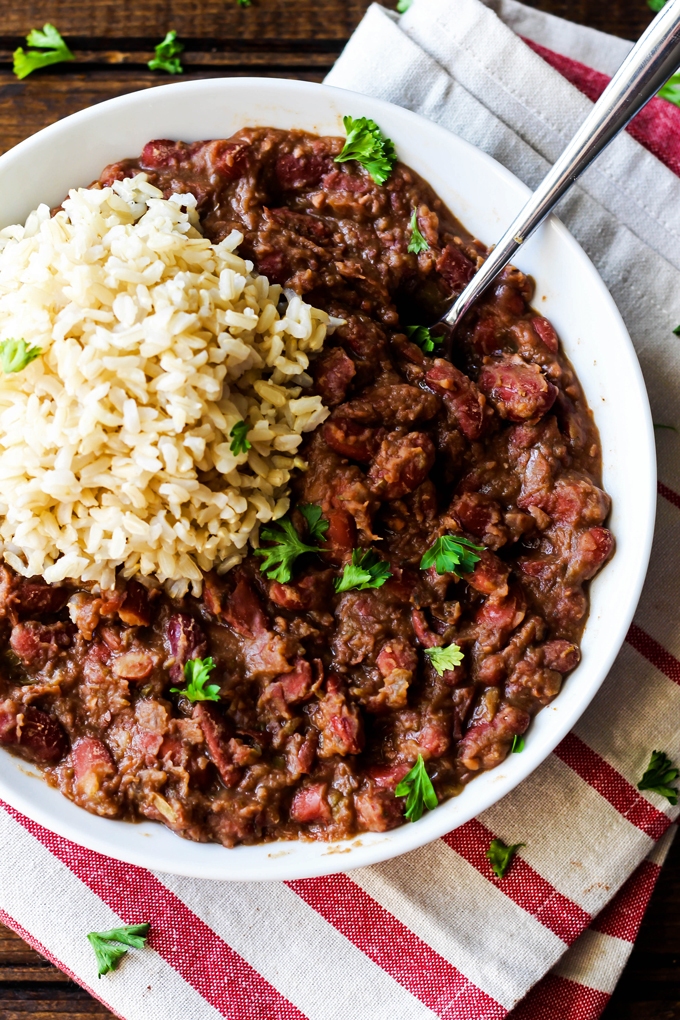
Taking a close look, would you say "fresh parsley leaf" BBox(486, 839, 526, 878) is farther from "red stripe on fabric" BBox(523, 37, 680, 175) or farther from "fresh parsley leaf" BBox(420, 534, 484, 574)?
"red stripe on fabric" BBox(523, 37, 680, 175)

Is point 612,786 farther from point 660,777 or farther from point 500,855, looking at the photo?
point 500,855

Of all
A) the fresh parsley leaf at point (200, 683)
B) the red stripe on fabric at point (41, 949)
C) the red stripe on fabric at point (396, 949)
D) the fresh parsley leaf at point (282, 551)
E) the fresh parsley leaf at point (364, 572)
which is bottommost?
the red stripe on fabric at point (41, 949)

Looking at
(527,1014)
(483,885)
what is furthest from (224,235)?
(527,1014)

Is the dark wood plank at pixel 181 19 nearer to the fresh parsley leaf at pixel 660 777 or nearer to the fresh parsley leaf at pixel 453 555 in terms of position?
the fresh parsley leaf at pixel 453 555

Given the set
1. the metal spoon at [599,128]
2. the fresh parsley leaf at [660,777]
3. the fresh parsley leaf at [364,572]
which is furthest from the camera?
the fresh parsley leaf at [660,777]

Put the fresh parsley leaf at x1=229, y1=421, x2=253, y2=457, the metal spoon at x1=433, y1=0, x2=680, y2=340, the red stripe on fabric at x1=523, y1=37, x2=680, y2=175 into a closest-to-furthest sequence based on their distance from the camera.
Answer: the metal spoon at x1=433, y1=0, x2=680, y2=340, the fresh parsley leaf at x1=229, y1=421, x2=253, y2=457, the red stripe on fabric at x1=523, y1=37, x2=680, y2=175

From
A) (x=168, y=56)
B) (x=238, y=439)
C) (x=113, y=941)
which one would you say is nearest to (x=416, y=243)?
(x=238, y=439)

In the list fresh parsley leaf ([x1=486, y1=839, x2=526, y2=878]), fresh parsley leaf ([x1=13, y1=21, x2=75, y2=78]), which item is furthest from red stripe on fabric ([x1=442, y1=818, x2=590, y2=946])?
fresh parsley leaf ([x1=13, y1=21, x2=75, y2=78])

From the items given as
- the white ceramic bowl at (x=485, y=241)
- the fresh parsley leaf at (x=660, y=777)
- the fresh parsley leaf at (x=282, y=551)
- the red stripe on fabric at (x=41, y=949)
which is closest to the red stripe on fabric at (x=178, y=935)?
the red stripe on fabric at (x=41, y=949)
